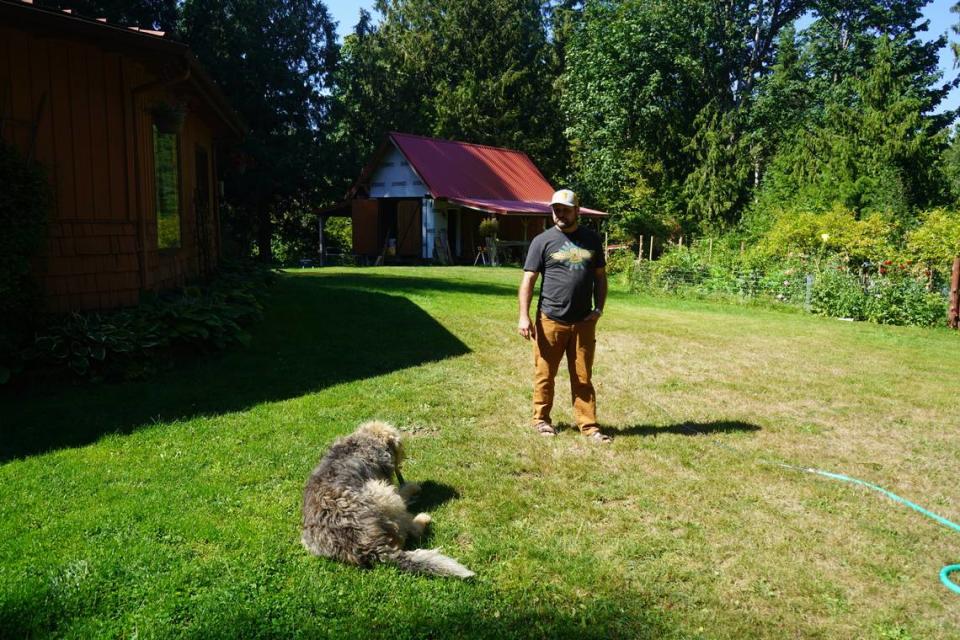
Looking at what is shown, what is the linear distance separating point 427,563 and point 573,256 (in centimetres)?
285

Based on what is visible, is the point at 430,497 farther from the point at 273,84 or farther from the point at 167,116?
the point at 273,84

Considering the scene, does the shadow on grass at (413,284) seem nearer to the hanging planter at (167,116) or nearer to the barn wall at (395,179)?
the hanging planter at (167,116)

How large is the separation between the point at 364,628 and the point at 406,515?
31.5 inches

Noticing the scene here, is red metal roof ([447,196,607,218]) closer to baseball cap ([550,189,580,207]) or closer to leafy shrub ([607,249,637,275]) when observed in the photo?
leafy shrub ([607,249,637,275])

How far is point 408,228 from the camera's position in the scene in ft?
85.1

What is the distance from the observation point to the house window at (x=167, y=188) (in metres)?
8.44

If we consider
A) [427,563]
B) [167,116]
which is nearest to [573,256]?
[427,563]

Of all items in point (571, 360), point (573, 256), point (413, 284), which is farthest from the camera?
point (413, 284)

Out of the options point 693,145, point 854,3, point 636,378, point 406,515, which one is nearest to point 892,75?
point 693,145

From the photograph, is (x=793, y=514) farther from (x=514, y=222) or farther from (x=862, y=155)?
(x=514, y=222)

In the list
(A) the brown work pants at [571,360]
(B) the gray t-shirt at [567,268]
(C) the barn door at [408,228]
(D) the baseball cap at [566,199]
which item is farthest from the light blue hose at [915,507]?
(C) the barn door at [408,228]

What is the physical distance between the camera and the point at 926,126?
22188 mm

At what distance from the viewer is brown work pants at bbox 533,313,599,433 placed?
5.50m

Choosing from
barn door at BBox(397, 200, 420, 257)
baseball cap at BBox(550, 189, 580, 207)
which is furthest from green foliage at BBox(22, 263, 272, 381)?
barn door at BBox(397, 200, 420, 257)
